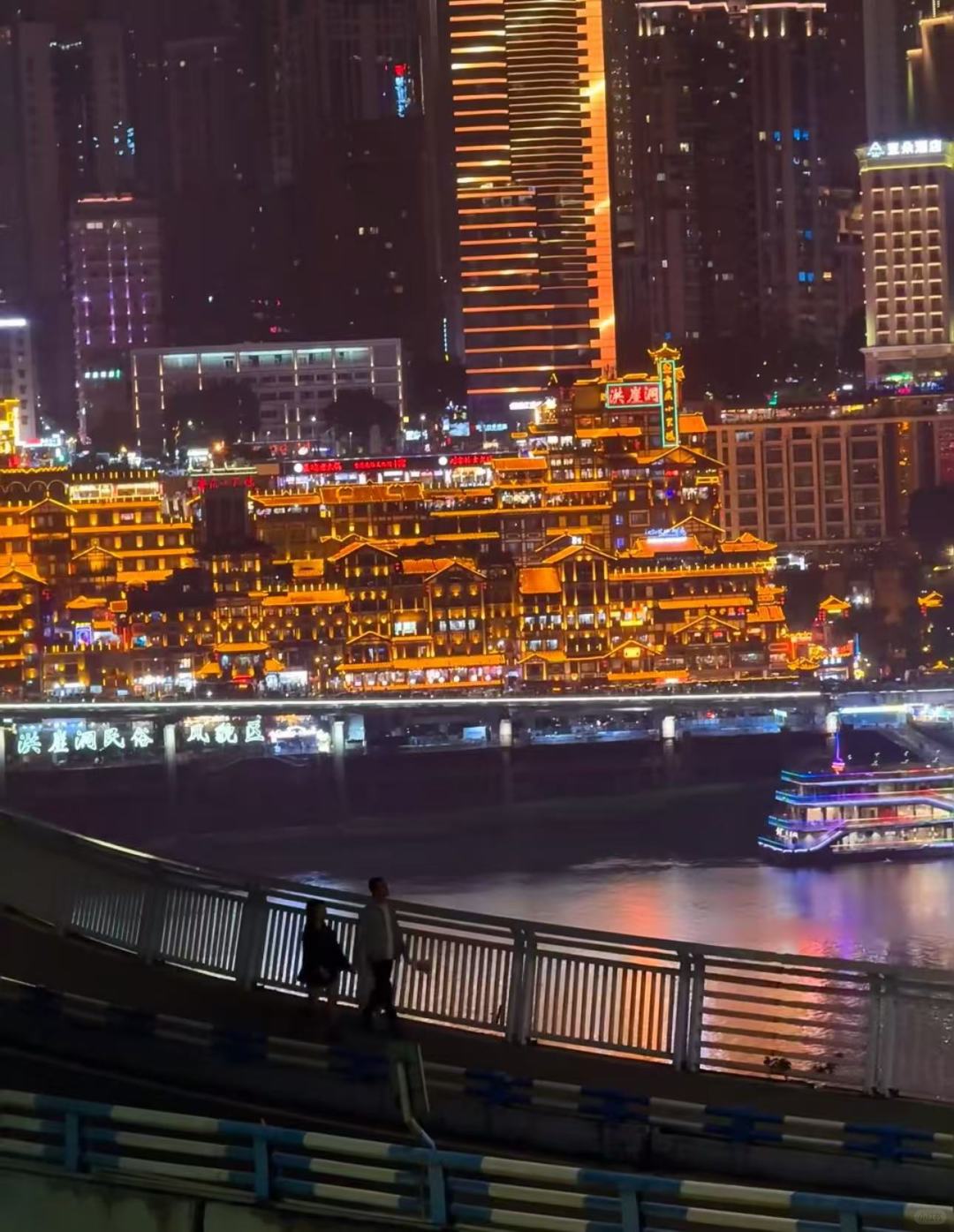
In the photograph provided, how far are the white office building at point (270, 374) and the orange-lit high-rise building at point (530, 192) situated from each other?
26.8ft

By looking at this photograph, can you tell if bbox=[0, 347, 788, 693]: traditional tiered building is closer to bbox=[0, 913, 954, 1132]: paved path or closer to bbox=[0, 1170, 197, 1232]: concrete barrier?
bbox=[0, 913, 954, 1132]: paved path

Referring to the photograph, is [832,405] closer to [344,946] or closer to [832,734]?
[832,734]

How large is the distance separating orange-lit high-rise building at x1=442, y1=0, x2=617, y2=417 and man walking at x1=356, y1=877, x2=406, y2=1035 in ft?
271

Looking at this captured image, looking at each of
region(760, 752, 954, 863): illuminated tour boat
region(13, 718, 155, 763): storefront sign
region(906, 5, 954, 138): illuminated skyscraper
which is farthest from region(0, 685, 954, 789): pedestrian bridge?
region(906, 5, 954, 138): illuminated skyscraper

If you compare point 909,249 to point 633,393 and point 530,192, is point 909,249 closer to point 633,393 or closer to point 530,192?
point 530,192

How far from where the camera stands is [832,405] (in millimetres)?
81312

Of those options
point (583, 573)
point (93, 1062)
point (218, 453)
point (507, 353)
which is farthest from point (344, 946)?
point (507, 353)

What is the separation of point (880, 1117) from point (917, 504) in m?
70.6

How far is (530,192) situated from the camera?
308 feet

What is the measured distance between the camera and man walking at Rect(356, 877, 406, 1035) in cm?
877

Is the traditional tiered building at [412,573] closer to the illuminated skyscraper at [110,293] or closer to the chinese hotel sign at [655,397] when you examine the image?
the chinese hotel sign at [655,397]

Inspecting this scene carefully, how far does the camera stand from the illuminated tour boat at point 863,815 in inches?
1759

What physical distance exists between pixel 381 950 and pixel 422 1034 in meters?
0.28

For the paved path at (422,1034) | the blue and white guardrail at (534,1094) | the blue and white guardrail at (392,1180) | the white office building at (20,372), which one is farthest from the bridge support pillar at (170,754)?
the blue and white guardrail at (392,1180)
